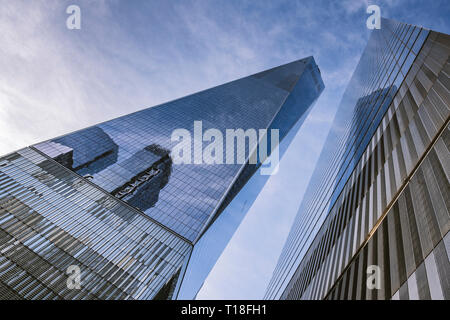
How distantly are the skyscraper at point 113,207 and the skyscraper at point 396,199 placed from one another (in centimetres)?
2487

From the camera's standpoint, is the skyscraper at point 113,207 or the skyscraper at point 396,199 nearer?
the skyscraper at point 396,199

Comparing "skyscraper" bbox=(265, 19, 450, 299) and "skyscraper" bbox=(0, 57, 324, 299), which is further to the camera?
"skyscraper" bbox=(0, 57, 324, 299)

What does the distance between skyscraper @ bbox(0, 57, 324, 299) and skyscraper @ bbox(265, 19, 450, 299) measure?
24.9m

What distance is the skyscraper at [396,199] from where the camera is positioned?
8.71m

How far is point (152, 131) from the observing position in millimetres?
75062

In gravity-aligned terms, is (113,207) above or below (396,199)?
below

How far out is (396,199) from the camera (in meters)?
12.1

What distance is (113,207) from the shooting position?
46.4 meters

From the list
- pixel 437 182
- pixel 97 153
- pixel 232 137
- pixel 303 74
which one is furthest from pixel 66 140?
pixel 303 74

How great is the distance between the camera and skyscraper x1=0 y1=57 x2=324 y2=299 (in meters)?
31.4

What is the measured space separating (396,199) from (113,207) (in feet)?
→ 149

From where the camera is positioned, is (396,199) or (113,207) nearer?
(396,199)
